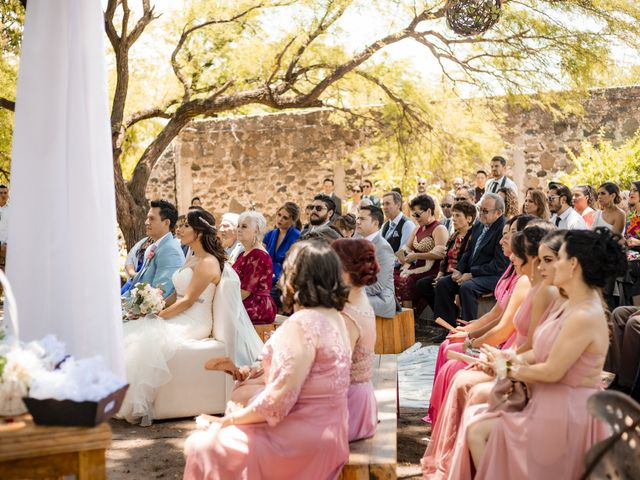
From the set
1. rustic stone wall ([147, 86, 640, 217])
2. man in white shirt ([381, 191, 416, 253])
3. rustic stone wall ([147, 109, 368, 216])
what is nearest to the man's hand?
man in white shirt ([381, 191, 416, 253])

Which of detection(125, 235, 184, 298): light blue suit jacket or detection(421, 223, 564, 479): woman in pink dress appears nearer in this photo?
detection(421, 223, 564, 479): woman in pink dress

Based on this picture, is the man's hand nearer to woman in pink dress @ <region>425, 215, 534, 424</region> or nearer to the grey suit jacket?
the grey suit jacket

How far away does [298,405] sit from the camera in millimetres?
3059

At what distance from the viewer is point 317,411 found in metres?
3.06

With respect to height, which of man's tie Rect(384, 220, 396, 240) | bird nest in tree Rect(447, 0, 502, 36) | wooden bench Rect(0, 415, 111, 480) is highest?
bird nest in tree Rect(447, 0, 502, 36)

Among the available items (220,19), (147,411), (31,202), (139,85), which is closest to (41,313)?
(31,202)

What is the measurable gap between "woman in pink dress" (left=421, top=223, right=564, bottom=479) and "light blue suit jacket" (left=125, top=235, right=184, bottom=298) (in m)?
2.81

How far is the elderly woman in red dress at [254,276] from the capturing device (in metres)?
6.29

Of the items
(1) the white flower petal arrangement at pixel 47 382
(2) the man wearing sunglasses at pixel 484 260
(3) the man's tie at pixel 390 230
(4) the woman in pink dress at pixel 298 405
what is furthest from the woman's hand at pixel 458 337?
(3) the man's tie at pixel 390 230

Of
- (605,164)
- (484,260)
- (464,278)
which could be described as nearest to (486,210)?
(484,260)

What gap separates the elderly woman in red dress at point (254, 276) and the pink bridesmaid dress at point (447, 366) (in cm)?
174

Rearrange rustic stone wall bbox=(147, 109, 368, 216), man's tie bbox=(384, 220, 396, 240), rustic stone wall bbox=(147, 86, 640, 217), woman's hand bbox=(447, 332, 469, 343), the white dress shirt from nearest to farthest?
woman's hand bbox=(447, 332, 469, 343)
the white dress shirt
man's tie bbox=(384, 220, 396, 240)
rustic stone wall bbox=(147, 86, 640, 217)
rustic stone wall bbox=(147, 109, 368, 216)

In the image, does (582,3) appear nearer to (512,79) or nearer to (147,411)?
(512,79)

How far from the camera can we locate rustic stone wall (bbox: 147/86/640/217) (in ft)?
46.1
